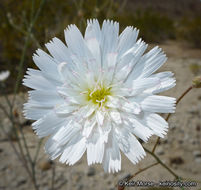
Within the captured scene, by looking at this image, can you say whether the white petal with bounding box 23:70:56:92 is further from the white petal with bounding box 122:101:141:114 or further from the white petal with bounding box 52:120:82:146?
the white petal with bounding box 122:101:141:114

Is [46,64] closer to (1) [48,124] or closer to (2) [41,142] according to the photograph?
(1) [48,124]

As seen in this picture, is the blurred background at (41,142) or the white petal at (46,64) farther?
the blurred background at (41,142)

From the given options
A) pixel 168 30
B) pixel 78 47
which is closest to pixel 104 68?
pixel 78 47

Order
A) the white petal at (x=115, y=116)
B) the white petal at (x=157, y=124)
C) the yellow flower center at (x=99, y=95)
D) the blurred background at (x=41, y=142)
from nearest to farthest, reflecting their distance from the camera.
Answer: the white petal at (x=157, y=124) → the white petal at (x=115, y=116) → the yellow flower center at (x=99, y=95) → the blurred background at (x=41, y=142)

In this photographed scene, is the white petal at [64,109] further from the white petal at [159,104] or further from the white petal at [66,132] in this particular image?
the white petal at [159,104]

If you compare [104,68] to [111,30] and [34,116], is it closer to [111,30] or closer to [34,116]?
[111,30]

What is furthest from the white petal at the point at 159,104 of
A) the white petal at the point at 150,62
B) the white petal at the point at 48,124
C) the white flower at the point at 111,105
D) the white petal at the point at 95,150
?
the white petal at the point at 48,124

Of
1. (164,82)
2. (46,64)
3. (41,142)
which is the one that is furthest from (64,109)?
(41,142)

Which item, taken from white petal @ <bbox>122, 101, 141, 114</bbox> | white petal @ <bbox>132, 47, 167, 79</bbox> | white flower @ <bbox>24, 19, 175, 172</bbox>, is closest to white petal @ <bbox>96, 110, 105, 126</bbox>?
white flower @ <bbox>24, 19, 175, 172</bbox>
